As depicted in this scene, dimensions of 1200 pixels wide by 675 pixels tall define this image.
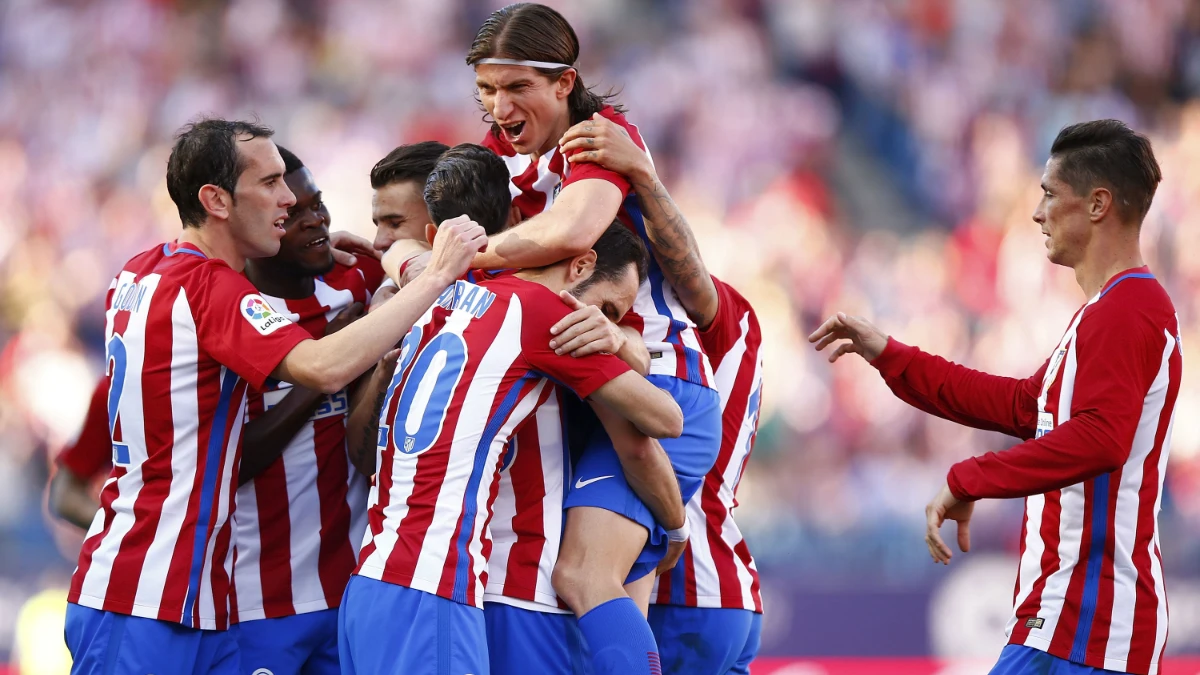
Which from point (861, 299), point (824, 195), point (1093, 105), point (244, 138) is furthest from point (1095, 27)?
point (244, 138)

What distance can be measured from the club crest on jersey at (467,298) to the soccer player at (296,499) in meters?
0.72

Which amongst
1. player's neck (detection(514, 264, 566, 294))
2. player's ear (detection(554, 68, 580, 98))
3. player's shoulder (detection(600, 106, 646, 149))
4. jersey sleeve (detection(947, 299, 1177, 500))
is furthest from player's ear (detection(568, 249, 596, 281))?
jersey sleeve (detection(947, 299, 1177, 500))

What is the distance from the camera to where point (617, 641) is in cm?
383

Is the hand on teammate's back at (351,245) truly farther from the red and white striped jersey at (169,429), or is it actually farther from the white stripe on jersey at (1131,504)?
the white stripe on jersey at (1131,504)

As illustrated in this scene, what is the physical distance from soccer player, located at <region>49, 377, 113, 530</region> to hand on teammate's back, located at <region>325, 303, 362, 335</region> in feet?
3.02

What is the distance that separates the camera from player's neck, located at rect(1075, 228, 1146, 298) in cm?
416

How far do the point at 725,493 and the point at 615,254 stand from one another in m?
1.14

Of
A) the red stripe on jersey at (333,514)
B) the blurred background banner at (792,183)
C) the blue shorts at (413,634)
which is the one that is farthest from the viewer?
the blurred background banner at (792,183)

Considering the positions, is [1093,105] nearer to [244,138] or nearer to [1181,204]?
[1181,204]

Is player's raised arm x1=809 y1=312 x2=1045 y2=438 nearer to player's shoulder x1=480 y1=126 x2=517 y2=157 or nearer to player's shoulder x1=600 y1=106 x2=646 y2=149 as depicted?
player's shoulder x1=600 y1=106 x2=646 y2=149

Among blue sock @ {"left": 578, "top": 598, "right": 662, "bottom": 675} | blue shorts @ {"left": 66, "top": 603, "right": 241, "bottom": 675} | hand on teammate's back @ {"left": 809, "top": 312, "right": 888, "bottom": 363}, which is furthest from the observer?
hand on teammate's back @ {"left": 809, "top": 312, "right": 888, "bottom": 363}

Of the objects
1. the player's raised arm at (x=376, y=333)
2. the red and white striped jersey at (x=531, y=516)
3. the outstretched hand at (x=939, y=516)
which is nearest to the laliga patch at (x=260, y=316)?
A: the player's raised arm at (x=376, y=333)

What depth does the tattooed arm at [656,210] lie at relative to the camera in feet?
13.9

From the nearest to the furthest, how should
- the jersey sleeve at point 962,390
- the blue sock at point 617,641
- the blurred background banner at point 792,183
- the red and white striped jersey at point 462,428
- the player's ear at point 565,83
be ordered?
the red and white striped jersey at point 462,428 → the blue sock at point 617,641 → the player's ear at point 565,83 → the jersey sleeve at point 962,390 → the blurred background banner at point 792,183
